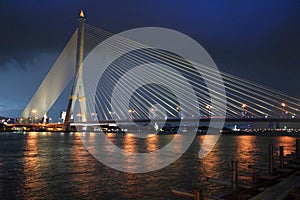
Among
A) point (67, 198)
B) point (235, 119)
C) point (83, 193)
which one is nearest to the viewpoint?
point (67, 198)

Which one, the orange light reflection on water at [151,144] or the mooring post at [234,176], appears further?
the orange light reflection on water at [151,144]

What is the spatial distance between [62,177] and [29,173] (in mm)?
1951

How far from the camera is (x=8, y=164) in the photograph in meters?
16.1

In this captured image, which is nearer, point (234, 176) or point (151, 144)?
point (234, 176)

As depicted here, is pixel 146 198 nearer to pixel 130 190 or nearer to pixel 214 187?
pixel 130 190

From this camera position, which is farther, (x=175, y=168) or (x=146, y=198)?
(x=175, y=168)

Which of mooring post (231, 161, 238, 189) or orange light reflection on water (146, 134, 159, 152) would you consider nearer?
mooring post (231, 161, 238, 189)

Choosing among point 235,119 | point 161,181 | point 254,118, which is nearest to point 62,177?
point 161,181

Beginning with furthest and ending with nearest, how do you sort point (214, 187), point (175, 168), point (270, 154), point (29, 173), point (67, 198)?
point (175, 168) < point (29, 173) < point (270, 154) < point (214, 187) < point (67, 198)

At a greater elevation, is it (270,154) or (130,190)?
(270,154)

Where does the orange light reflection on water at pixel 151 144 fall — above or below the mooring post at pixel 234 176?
below

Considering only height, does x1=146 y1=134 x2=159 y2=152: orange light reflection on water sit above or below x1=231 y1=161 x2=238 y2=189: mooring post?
below

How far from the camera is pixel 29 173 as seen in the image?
13195 mm

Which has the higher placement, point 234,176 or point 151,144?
point 234,176
